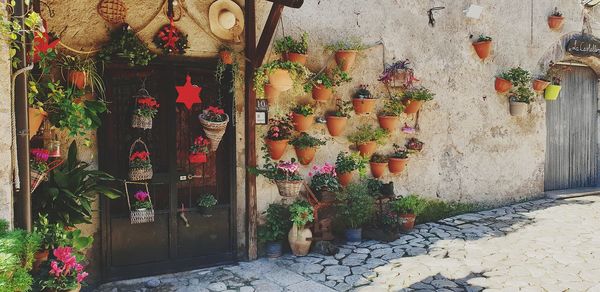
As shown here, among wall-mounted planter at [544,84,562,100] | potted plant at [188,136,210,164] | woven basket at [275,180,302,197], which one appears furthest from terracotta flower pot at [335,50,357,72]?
wall-mounted planter at [544,84,562,100]

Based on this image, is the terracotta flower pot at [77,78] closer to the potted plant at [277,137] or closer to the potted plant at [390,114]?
the potted plant at [277,137]

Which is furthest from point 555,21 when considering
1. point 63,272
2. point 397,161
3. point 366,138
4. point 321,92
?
point 63,272

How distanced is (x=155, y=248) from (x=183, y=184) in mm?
789

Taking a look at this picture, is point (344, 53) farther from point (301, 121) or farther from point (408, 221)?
point (408, 221)

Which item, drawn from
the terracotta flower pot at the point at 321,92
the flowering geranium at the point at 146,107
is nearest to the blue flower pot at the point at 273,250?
the terracotta flower pot at the point at 321,92

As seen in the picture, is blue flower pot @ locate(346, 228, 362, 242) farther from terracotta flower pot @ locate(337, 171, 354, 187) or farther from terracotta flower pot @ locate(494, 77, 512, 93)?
terracotta flower pot @ locate(494, 77, 512, 93)

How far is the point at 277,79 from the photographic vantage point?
219 inches

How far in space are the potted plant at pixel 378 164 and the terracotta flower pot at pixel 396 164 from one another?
0.35ft

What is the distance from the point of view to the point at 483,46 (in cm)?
805

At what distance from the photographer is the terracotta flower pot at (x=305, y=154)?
6.10 meters

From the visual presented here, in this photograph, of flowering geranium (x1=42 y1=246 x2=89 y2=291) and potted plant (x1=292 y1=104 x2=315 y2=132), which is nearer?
flowering geranium (x1=42 y1=246 x2=89 y2=291)

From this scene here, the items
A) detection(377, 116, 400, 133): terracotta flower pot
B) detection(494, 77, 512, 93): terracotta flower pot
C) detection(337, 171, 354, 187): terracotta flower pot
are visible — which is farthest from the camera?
detection(494, 77, 512, 93): terracotta flower pot

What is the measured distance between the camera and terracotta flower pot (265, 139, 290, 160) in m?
5.87

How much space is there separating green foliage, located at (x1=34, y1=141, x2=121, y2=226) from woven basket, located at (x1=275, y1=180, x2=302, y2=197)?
1976mm
